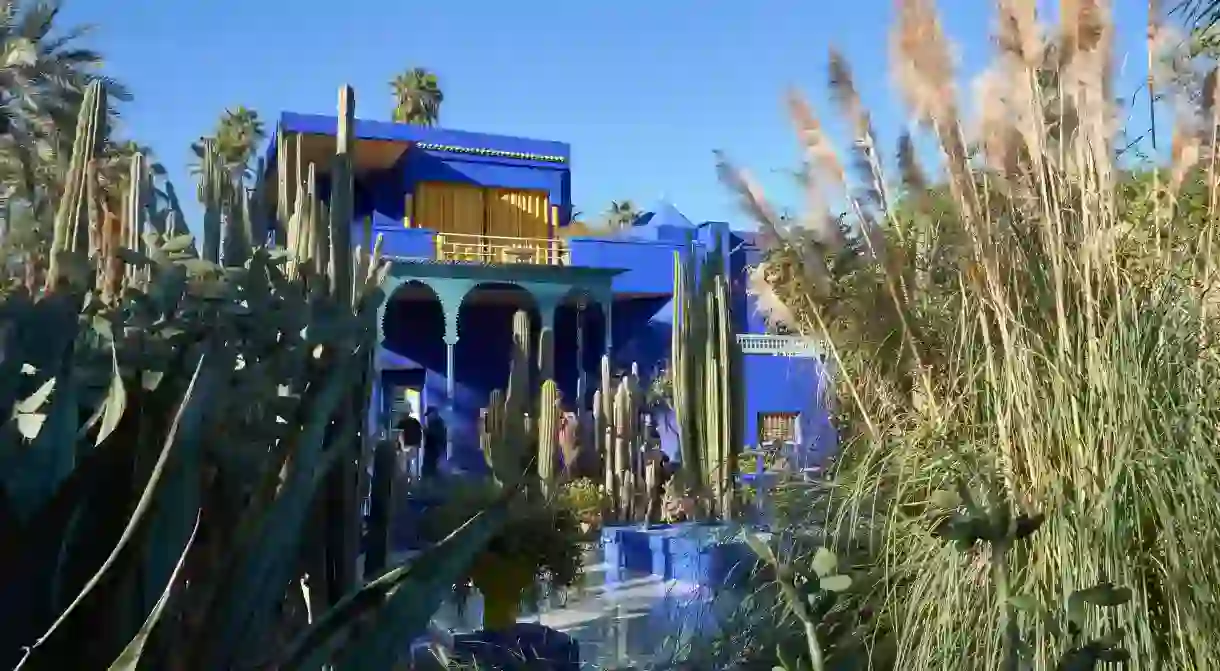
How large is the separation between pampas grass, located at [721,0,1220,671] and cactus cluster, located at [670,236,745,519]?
4.79m

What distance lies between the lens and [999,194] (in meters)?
2.75

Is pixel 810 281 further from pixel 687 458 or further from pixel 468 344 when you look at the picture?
pixel 468 344

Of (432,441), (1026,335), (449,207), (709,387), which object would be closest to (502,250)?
(449,207)

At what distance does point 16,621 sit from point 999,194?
7.75ft

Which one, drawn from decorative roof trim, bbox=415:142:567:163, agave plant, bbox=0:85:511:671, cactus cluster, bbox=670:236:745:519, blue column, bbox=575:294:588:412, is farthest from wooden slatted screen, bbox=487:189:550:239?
agave plant, bbox=0:85:511:671

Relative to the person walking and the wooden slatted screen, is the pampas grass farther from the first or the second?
the wooden slatted screen

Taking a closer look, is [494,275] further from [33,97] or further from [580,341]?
[33,97]

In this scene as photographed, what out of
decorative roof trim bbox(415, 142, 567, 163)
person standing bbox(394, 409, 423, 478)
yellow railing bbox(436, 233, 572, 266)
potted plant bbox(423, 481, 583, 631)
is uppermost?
decorative roof trim bbox(415, 142, 567, 163)

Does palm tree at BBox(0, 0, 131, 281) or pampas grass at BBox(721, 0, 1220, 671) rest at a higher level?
palm tree at BBox(0, 0, 131, 281)

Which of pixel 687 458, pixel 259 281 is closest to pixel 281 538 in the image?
pixel 259 281

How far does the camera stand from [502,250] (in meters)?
16.5

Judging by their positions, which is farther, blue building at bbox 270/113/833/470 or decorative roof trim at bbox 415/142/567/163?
decorative roof trim at bbox 415/142/567/163

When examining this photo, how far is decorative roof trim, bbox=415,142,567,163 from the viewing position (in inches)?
664

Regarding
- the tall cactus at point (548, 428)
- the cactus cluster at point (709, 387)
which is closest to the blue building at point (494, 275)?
the tall cactus at point (548, 428)
